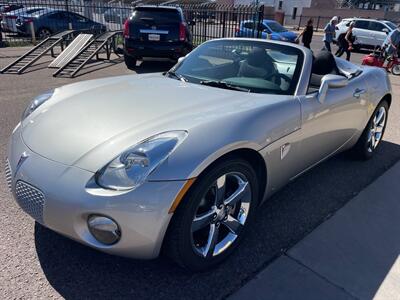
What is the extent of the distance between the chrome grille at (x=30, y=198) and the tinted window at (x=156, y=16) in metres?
7.58

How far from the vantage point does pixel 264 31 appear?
1656 cm

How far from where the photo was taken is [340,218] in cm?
301

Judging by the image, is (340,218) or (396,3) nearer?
(340,218)

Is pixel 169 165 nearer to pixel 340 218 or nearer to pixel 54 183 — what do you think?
pixel 54 183

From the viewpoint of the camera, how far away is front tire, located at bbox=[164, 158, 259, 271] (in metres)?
2.01

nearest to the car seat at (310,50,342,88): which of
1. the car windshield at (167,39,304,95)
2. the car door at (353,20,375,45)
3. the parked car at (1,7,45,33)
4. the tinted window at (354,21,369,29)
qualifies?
the car windshield at (167,39,304,95)

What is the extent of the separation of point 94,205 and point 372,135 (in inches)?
143

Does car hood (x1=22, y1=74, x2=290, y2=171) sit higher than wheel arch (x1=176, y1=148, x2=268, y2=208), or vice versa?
car hood (x1=22, y1=74, x2=290, y2=171)

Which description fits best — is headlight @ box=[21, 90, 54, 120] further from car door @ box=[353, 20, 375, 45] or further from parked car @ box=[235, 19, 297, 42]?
car door @ box=[353, 20, 375, 45]

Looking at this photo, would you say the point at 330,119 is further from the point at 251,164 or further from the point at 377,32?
the point at 377,32

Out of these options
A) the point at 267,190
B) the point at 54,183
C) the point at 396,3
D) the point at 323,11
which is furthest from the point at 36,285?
the point at 396,3

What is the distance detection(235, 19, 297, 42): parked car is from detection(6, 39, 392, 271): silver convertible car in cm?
982

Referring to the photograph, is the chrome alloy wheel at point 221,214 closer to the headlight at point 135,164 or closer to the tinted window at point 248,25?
the headlight at point 135,164

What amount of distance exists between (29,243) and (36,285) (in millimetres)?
447
